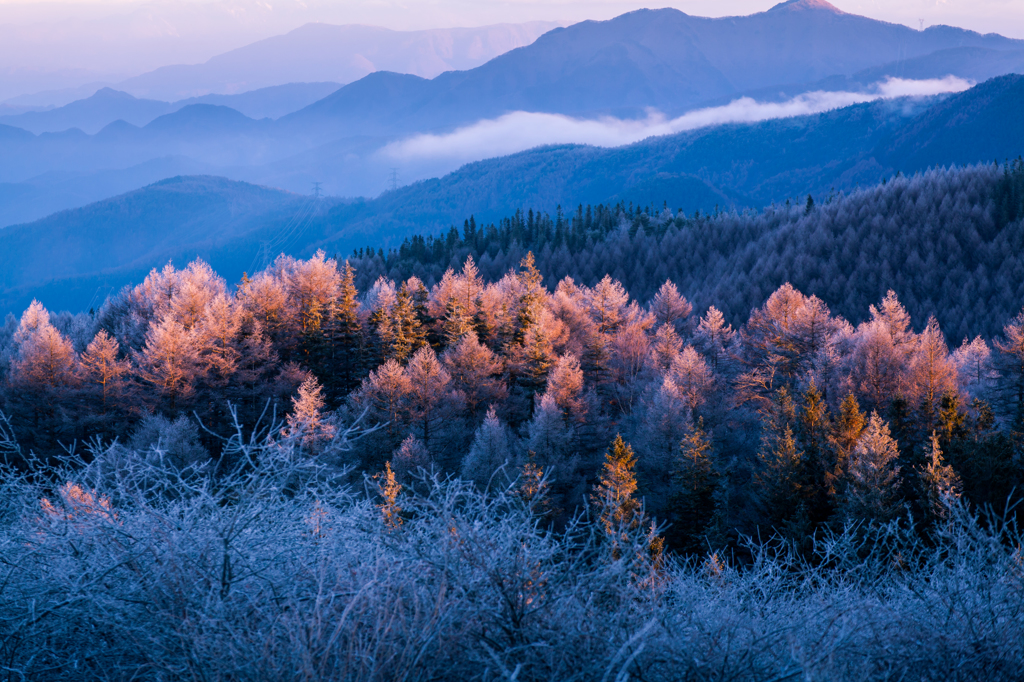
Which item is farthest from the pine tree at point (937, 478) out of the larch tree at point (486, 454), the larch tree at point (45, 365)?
the larch tree at point (45, 365)

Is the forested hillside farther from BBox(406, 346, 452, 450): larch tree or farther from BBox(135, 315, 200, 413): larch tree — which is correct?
BBox(135, 315, 200, 413): larch tree

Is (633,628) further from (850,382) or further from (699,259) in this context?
(699,259)

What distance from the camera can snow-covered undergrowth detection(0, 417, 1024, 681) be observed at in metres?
4.69

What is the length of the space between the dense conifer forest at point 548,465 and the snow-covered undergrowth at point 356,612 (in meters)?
0.04

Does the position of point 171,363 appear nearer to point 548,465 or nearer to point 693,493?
point 548,465

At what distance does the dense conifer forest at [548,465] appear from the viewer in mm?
5203

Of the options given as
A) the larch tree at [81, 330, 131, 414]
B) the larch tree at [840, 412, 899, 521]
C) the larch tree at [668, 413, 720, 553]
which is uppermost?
the larch tree at [81, 330, 131, 414]

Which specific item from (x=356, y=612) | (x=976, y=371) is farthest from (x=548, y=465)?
A: (x=356, y=612)

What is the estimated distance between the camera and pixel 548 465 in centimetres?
3694

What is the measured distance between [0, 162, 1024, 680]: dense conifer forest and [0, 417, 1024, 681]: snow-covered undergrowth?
0.04 metres

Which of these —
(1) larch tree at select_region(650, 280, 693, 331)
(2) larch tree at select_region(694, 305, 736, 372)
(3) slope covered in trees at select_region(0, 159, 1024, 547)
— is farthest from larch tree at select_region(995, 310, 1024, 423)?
(1) larch tree at select_region(650, 280, 693, 331)

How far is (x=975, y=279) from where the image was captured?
102 metres

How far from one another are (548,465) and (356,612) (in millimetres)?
32314

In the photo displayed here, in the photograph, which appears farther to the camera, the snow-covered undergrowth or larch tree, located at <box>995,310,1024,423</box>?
larch tree, located at <box>995,310,1024,423</box>
